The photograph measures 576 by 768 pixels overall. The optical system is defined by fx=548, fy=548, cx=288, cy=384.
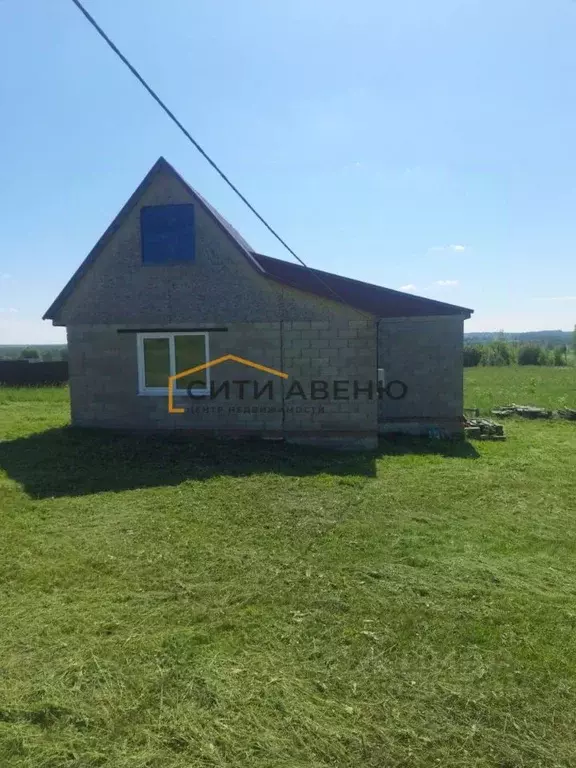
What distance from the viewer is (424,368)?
1216cm

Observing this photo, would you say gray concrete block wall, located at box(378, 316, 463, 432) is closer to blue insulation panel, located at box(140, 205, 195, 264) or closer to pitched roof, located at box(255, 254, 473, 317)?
pitched roof, located at box(255, 254, 473, 317)

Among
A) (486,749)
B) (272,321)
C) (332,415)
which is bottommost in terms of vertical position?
(486,749)

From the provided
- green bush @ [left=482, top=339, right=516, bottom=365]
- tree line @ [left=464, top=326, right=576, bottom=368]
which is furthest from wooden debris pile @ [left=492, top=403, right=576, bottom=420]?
green bush @ [left=482, top=339, right=516, bottom=365]

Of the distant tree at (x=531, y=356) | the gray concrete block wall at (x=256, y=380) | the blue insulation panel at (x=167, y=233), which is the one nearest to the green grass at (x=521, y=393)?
the gray concrete block wall at (x=256, y=380)

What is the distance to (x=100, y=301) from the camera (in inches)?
443

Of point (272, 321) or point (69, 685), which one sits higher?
point (272, 321)

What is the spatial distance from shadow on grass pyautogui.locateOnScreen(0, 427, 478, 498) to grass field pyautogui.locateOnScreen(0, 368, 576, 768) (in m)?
0.16

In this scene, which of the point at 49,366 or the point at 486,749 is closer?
the point at 486,749

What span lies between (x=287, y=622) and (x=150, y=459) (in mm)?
5958

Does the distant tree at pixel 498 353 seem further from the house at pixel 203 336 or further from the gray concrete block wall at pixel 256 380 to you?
the gray concrete block wall at pixel 256 380

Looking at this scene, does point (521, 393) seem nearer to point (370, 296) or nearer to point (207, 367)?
point (370, 296)

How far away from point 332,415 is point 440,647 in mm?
6970

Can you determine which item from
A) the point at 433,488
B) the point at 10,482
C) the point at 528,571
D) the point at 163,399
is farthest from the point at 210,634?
the point at 163,399

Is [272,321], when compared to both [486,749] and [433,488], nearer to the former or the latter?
[433,488]
